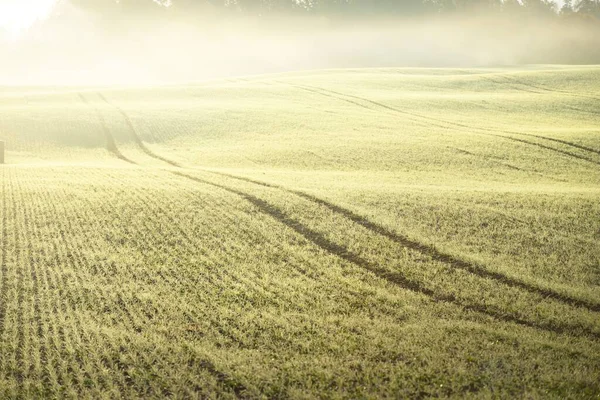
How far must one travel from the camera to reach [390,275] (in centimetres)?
1195

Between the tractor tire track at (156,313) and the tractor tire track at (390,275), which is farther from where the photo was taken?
the tractor tire track at (390,275)

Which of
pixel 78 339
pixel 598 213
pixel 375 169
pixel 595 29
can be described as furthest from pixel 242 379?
pixel 595 29

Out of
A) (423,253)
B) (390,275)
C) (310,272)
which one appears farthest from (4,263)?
(423,253)

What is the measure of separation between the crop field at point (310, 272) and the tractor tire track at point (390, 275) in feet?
0.15

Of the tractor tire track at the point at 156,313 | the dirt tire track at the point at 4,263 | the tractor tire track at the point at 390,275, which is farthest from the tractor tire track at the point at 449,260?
the dirt tire track at the point at 4,263

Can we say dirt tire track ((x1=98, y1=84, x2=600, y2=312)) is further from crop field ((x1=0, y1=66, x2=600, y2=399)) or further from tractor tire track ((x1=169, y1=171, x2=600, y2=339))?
tractor tire track ((x1=169, y1=171, x2=600, y2=339))

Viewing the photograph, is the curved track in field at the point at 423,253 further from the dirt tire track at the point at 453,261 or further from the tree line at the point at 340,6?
the tree line at the point at 340,6

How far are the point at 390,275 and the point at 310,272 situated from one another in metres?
1.96

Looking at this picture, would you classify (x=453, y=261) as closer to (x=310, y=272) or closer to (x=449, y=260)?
(x=449, y=260)

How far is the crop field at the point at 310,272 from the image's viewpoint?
26.8ft

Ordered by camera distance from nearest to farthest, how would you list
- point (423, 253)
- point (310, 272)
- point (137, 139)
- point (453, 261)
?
point (310, 272) < point (453, 261) < point (423, 253) < point (137, 139)

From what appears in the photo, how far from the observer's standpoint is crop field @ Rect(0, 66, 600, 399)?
8164 millimetres

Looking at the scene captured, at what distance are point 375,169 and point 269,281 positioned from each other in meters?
14.4

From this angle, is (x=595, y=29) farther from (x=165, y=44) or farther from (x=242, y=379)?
(x=242, y=379)
